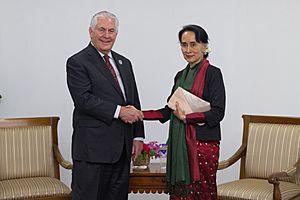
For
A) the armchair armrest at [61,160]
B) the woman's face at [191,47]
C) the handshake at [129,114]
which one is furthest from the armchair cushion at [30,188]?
the woman's face at [191,47]

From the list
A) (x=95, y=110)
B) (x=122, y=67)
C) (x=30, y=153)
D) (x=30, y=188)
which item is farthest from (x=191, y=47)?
(x=30, y=153)

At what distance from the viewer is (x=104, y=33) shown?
3.43 metres

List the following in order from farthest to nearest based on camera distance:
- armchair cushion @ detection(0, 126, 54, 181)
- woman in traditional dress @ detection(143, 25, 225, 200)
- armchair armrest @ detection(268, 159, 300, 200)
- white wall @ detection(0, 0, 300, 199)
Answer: white wall @ detection(0, 0, 300, 199)
armchair cushion @ detection(0, 126, 54, 181)
armchair armrest @ detection(268, 159, 300, 200)
woman in traditional dress @ detection(143, 25, 225, 200)

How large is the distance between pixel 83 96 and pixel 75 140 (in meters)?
0.30

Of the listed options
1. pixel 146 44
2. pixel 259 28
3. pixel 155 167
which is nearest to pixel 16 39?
pixel 146 44

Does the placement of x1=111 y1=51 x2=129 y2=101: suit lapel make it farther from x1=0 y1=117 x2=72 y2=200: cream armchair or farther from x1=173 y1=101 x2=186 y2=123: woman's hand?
x1=0 y1=117 x2=72 y2=200: cream armchair

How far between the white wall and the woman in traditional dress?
162cm

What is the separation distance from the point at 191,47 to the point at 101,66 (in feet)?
1.74

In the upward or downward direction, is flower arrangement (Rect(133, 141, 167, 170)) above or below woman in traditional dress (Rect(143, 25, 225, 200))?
below

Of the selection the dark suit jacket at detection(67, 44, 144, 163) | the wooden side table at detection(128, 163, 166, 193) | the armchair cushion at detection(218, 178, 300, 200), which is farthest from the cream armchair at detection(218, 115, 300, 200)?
the dark suit jacket at detection(67, 44, 144, 163)

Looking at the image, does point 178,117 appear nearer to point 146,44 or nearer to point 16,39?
point 146,44

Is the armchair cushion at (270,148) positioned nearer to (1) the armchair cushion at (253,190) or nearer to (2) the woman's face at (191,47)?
(1) the armchair cushion at (253,190)

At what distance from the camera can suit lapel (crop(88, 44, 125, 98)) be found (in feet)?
11.2

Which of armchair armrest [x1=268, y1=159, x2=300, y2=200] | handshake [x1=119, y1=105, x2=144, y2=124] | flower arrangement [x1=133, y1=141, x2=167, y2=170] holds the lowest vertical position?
armchair armrest [x1=268, y1=159, x2=300, y2=200]
